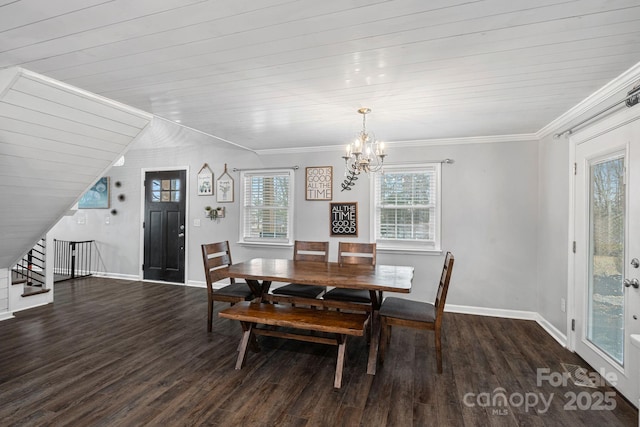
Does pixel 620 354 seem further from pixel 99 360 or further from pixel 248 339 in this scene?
pixel 99 360

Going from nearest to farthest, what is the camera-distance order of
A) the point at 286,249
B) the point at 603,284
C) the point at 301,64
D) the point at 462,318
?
the point at 301,64
the point at 603,284
the point at 462,318
the point at 286,249

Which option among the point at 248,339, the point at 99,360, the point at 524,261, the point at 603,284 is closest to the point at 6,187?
the point at 99,360

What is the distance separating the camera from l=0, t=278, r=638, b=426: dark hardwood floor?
6.98 feet

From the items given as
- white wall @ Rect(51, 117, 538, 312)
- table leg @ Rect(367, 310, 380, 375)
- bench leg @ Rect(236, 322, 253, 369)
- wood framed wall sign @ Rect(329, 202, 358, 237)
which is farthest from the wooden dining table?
white wall @ Rect(51, 117, 538, 312)

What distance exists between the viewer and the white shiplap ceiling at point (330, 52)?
5.35ft

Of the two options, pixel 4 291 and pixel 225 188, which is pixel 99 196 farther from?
pixel 225 188

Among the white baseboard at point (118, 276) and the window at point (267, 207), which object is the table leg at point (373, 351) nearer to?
the window at point (267, 207)

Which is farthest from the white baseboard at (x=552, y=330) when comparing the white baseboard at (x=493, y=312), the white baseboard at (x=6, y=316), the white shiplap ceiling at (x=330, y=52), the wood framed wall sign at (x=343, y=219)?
the white baseboard at (x=6, y=316)

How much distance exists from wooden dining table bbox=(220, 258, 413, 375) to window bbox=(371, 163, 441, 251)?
4.44ft

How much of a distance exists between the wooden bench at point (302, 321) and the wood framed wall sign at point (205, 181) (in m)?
3.11

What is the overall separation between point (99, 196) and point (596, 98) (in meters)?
7.62

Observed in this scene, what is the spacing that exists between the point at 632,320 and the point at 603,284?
1.65 ft

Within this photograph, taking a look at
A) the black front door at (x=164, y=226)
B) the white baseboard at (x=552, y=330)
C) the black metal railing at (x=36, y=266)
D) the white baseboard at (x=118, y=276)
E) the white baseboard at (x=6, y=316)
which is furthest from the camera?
the white baseboard at (x=118, y=276)

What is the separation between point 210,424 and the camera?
6.68ft
